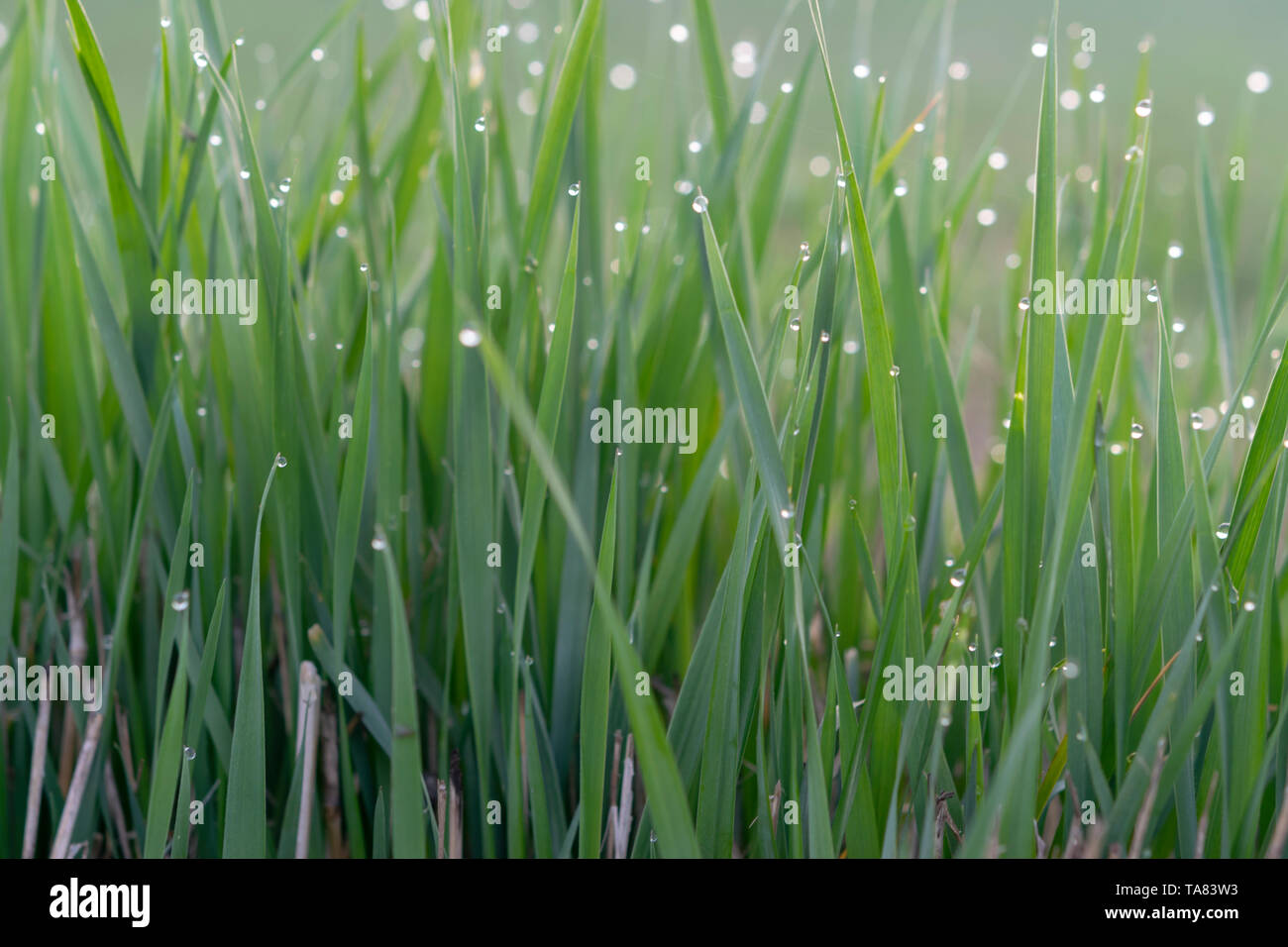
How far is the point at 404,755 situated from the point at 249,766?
0.09m

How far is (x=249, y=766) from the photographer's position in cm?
43

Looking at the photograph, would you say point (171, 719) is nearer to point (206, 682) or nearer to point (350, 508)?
point (206, 682)

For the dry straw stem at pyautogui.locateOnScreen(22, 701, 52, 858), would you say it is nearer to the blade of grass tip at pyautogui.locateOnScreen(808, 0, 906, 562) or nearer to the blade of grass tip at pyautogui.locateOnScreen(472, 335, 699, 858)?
the blade of grass tip at pyautogui.locateOnScreen(472, 335, 699, 858)

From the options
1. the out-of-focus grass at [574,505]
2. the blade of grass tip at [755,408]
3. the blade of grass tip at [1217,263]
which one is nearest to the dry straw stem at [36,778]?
the out-of-focus grass at [574,505]

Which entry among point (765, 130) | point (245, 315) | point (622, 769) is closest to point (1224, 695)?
point (622, 769)

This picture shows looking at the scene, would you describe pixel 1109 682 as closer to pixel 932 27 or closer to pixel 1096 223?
pixel 1096 223

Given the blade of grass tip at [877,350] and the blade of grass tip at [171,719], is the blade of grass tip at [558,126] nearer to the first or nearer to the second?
the blade of grass tip at [877,350]

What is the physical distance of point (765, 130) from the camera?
23.0 inches

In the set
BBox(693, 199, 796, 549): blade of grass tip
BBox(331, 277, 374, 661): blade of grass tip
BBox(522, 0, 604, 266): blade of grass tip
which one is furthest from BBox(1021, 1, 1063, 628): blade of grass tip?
BBox(331, 277, 374, 661): blade of grass tip

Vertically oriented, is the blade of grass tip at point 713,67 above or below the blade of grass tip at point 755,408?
above

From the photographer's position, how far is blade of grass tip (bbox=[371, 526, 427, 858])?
1.34ft

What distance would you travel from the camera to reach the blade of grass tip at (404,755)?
41 cm

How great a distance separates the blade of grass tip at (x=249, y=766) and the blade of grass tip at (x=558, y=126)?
21 cm

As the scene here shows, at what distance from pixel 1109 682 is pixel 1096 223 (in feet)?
0.97
